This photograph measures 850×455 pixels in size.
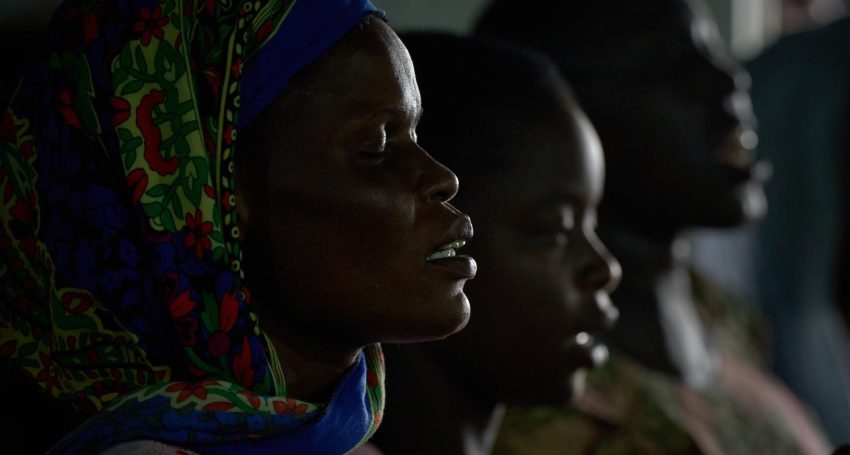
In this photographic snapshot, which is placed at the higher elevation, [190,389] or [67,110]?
[67,110]

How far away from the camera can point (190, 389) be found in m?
1.01

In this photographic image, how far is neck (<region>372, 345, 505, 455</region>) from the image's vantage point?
4.53 ft

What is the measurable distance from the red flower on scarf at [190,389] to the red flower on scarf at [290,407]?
0.05 metres

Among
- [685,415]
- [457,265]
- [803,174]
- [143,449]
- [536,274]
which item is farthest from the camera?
[803,174]

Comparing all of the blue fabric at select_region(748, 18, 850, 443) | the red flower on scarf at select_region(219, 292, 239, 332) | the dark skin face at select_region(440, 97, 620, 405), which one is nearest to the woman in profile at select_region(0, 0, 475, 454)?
the red flower on scarf at select_region(219, 292, 239, 332)

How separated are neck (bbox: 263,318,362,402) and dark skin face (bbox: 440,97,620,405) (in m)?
0.27

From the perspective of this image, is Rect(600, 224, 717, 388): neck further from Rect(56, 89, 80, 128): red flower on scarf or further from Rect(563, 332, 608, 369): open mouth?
Rect(56, 89, 80, 128): red flower on scarf

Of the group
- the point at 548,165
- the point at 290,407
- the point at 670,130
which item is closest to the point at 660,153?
the point at 670,130

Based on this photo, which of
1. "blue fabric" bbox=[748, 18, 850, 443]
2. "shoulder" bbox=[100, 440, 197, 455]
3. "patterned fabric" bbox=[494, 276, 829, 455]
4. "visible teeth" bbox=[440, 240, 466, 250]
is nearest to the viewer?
"shoulder" bbox=[100, 440, 197, 455]

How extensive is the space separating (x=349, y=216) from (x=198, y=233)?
108 millimetres

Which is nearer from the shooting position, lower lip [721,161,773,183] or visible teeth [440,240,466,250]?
visible teeth [440,240,466,250]

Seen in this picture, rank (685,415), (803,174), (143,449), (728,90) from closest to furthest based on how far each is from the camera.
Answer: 1. (143,449)
2. (685,415)
3. (728,90)
4. (803,174)

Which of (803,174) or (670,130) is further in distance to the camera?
(803,174)

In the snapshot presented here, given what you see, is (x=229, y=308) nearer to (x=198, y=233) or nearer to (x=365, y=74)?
(x=198, y=233)
